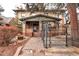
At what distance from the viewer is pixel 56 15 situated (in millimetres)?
2480

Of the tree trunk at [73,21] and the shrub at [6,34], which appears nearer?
the shrub at [6,34]

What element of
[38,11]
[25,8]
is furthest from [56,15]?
[25,8]

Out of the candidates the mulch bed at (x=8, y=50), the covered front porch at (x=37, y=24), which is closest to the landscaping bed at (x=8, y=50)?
the mulch bed at (x=8, y=50)

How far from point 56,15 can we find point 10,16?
708 mm

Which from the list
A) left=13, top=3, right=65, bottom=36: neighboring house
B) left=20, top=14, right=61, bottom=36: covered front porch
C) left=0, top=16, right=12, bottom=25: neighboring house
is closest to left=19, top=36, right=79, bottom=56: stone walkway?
left=20, top=14, right=61, bottom=36: covered front porch

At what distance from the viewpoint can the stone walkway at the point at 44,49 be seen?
7.91 feet

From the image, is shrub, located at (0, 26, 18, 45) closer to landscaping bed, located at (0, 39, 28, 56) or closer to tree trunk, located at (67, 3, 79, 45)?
landscaping bed, located at (0, 39, 28, 56)

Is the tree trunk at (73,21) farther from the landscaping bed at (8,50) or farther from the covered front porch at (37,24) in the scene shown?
the landscaping bed at (8,50)

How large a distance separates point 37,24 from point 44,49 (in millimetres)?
402

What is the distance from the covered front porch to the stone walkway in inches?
4.3

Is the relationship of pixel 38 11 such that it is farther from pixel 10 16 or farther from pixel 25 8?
pixel 10 16

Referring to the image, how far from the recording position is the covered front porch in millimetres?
2473

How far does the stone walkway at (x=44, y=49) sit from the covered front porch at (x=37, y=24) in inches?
4.3

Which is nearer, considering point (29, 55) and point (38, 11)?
point (29, 55)
